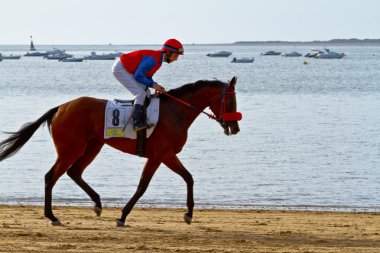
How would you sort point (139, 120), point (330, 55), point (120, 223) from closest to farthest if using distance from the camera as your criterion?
point (139, 120) < point (120, 223) < point (330, 55)

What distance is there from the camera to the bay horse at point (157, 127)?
1451 centimetres

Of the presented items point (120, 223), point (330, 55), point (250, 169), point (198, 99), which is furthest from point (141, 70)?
point (330, 55)

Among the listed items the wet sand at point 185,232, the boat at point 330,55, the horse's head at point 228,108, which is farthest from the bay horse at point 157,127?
the boat at point 330,55

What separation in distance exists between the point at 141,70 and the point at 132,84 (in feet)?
1.04

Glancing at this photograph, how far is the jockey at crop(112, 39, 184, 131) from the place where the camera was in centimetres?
1431

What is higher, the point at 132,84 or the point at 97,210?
the point at 132,84

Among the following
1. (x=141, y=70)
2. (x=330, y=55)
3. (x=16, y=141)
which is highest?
(x=141, y=70)

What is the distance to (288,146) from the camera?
31.8 metres

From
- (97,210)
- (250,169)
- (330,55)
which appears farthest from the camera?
(330,55)

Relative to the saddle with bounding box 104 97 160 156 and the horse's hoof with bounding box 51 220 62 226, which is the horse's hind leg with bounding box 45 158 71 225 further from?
the saddle with bounding box 104 97 160 156

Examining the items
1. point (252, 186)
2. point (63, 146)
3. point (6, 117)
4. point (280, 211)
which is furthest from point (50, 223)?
point (6, 117)

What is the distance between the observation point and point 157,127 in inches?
572

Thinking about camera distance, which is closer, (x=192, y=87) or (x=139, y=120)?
(x=139, y=120)

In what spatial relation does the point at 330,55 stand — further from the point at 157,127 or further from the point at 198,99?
the point at 157,127
